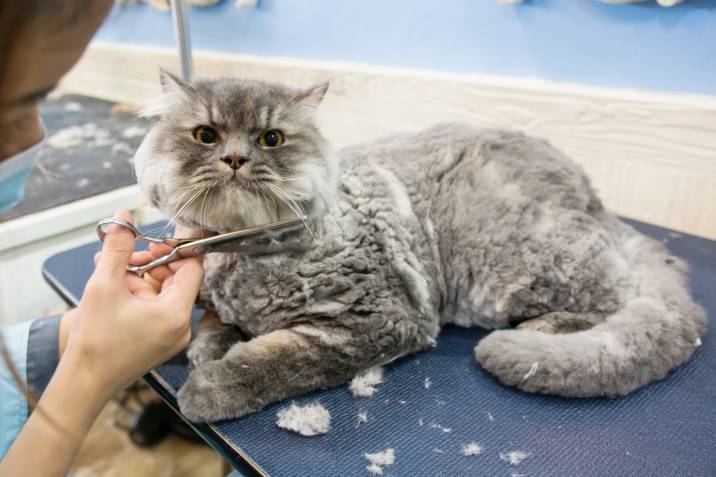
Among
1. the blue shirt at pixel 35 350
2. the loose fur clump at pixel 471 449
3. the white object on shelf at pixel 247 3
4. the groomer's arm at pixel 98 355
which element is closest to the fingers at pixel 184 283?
the groomer's arm at pixel 98 355

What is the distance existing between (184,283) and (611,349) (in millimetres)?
690

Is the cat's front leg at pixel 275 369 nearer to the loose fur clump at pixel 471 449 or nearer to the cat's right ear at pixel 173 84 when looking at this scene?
the loose fur clump at pixel 471 449

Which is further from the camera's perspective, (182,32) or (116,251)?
(182,32)

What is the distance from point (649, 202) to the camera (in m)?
1.47

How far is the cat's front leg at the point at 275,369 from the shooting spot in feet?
2.75

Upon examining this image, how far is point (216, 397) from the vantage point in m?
0.83

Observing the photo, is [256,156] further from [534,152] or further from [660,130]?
[660,130]

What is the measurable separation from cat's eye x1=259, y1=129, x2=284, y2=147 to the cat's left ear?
7cm

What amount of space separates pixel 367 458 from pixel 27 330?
60 cm

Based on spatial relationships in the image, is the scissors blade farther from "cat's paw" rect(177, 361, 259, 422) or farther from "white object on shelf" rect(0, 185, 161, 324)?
"white object on shelf" rect(0, 185, 161, 324)

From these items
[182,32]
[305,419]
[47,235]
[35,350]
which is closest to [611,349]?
[305,419]

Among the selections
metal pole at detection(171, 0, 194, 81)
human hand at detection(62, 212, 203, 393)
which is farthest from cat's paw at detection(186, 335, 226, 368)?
metal pole at detection(171, 0, 194, 81)

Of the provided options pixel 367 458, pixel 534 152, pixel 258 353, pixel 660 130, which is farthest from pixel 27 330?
pixel 660 130

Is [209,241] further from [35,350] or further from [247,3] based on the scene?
[247,3]
